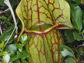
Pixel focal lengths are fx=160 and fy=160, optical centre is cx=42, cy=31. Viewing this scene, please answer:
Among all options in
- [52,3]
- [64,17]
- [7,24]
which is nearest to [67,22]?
[64,17]

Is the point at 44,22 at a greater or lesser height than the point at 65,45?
greater

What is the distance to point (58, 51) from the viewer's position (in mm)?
1015

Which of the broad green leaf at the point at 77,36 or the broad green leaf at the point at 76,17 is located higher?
the broad green leaf at the point at 76,17

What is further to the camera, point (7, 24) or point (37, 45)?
point (7, 24)

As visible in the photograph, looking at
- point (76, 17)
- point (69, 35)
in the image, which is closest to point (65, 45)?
point (69, 35)

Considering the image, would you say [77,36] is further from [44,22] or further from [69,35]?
[44,22]

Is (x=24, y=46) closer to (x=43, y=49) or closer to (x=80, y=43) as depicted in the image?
(x=43, y=49)

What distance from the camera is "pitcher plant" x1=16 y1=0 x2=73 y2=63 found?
0.95 metres

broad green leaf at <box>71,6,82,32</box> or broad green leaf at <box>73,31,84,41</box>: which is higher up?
broad green leaf at <box>71,6,82,32</box>

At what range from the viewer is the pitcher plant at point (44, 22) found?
0.95 m

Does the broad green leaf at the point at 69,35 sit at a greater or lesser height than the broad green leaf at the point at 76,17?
lesser

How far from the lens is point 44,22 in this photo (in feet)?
3.35

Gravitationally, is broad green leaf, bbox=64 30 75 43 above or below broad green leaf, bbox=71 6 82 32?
below

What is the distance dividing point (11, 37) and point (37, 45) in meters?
0.19
